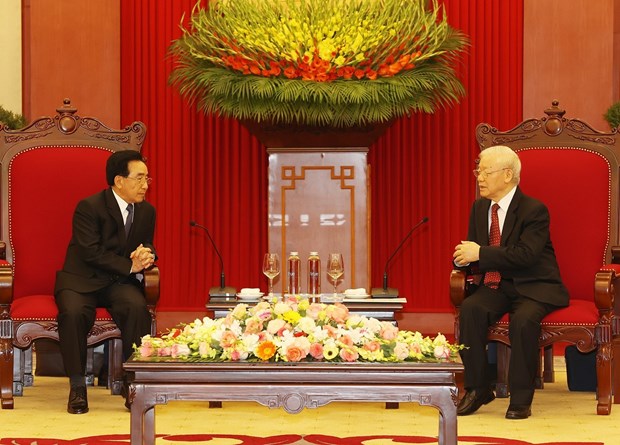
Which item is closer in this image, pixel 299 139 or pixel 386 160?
pixel 299 139

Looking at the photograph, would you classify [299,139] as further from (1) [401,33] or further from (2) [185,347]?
(2) [185,347]

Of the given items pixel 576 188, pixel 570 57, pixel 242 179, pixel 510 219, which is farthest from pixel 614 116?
pixel 242 179

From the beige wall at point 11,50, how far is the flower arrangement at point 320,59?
6.61 ft

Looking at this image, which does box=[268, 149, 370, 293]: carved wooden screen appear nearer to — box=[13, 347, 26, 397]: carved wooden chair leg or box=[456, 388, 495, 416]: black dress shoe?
box=[456, 388, 495, 416]: black dress shoe

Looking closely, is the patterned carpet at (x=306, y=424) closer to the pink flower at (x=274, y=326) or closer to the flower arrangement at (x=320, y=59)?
the pink flower at (x=274, y=326)

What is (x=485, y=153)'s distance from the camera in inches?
216

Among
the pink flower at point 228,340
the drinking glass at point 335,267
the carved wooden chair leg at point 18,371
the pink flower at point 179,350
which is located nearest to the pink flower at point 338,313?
the pink flower at point 228,340

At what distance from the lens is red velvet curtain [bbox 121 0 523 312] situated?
7207 mm

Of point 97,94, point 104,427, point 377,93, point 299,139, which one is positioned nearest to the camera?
point 104,427

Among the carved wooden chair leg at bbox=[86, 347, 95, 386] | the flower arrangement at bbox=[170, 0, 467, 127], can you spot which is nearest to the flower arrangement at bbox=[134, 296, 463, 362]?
the flower arrangement at bbox=[170, 0, 467, 127]

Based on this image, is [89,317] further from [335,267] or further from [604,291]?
[604,291]

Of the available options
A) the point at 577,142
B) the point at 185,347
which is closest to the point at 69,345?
the point at 185,347

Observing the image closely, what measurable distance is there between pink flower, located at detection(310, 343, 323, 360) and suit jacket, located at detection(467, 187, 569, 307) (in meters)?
1.70

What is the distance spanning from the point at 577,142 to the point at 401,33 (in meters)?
1.02
